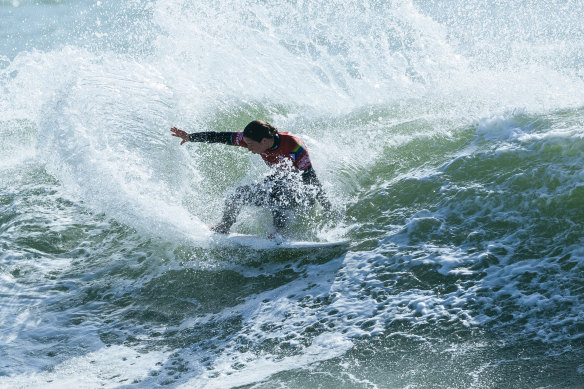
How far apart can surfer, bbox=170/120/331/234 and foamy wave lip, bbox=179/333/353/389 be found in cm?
199

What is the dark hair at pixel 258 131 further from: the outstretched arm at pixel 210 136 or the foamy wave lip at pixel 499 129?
the foamy wave lip at pixel 499 129

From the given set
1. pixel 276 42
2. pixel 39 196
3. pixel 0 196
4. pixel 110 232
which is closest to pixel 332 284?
pixel 110 232

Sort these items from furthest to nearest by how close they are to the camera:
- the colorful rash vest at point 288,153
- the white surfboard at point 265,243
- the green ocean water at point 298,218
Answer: the colorful rash vest at point 288,153
the white surfboard at point 265,243
the green ocean water at point 298,218

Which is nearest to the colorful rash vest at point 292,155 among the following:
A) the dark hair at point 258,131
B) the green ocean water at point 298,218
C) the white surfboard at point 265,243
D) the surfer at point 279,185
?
the surfer at point 279,185

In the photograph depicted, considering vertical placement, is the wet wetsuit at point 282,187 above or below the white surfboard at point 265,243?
above

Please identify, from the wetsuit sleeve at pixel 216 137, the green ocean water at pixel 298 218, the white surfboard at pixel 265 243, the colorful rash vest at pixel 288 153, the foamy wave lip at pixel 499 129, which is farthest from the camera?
the foamy wave lip at pixel 499 129

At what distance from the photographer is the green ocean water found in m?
4.66


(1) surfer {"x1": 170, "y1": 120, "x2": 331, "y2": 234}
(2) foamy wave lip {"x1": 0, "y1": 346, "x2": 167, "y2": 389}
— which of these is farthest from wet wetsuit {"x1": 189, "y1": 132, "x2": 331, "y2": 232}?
(2) foamy wave lip {"x1": 0, "y1": 346, "x2": 167, "y2": 389}

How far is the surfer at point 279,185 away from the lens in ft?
21.3

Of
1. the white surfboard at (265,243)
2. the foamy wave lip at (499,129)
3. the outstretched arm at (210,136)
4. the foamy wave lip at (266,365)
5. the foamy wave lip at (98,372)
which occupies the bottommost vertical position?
the foamy wave lip at (266,365)

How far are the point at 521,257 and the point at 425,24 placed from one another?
7.18m

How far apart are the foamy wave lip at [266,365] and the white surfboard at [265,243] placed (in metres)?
1.55

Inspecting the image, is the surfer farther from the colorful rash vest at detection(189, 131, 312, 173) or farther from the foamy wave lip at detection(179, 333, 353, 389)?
the foamy wave lip at detection(179, 333, 353, 389)

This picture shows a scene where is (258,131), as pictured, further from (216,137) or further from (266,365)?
(266,365)
